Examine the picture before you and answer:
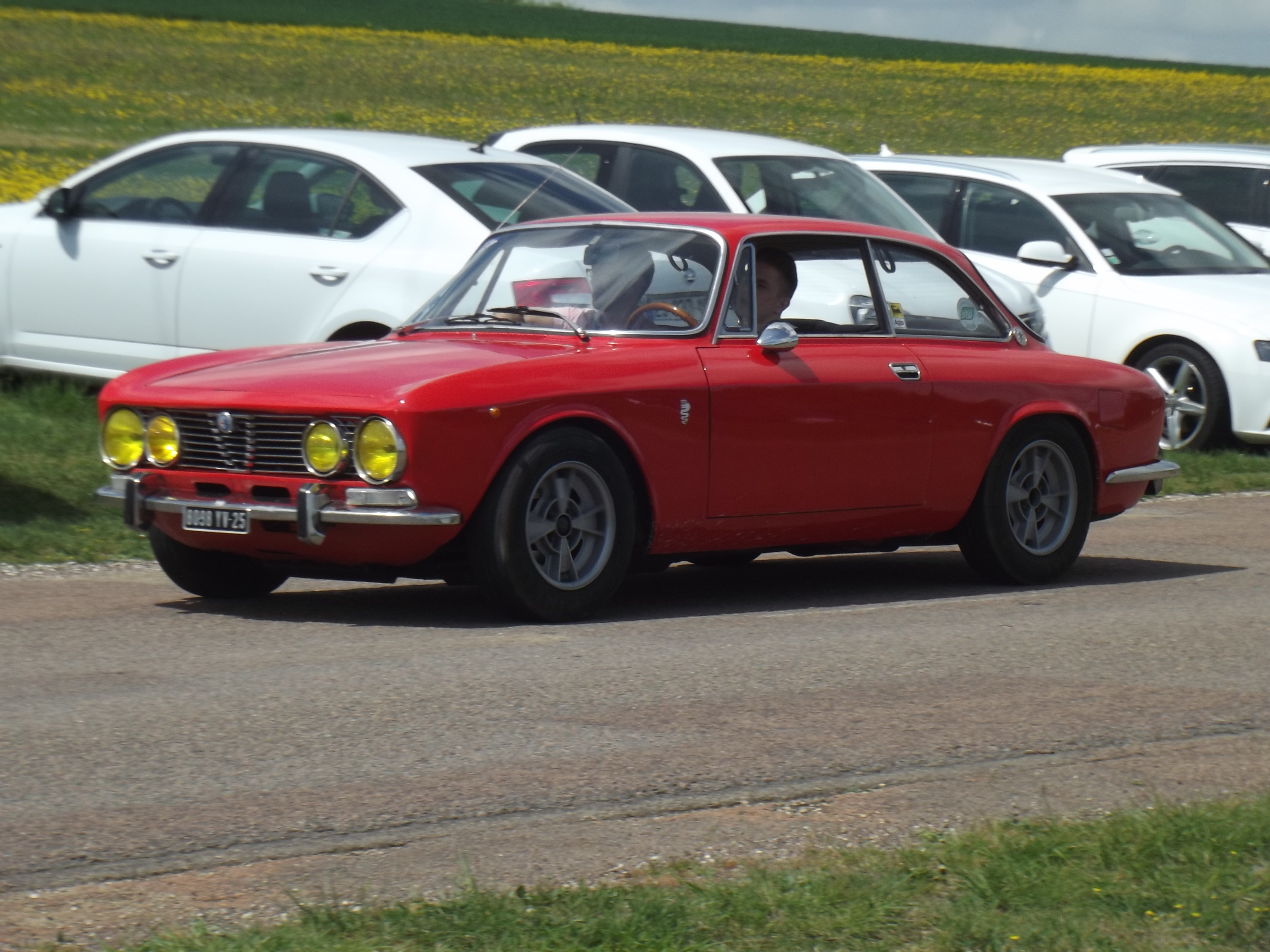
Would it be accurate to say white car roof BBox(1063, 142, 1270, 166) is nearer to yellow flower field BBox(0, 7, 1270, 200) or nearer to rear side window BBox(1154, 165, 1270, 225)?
rear side window BBox(1154, 165, 1270, 225)

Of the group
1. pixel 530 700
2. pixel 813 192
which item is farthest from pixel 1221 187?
pixel 530 700

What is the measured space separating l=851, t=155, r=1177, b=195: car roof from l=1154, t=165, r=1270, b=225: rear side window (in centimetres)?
211

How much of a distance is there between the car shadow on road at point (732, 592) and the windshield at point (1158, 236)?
511 centimetres

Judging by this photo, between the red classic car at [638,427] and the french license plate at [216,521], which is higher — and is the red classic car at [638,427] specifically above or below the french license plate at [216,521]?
above

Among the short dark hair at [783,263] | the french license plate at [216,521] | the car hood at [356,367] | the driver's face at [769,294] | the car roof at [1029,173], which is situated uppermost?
the car roof at [1029,173]

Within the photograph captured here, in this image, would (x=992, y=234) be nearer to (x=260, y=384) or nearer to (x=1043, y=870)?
(x=260, y=384)

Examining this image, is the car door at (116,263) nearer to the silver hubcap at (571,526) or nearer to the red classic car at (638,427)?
the red classic car at (638,427)

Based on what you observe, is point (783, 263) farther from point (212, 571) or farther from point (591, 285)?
point (212, 571)

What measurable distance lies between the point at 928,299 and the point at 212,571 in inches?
123

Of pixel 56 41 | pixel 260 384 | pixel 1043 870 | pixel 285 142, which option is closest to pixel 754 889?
pixel 1043 870

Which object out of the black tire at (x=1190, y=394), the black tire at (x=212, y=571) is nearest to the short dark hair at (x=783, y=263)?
the black tire at (x=212, y=571)

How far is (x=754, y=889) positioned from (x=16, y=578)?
5405mm

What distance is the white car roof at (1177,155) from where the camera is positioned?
18.2m

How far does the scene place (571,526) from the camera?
7.45m
